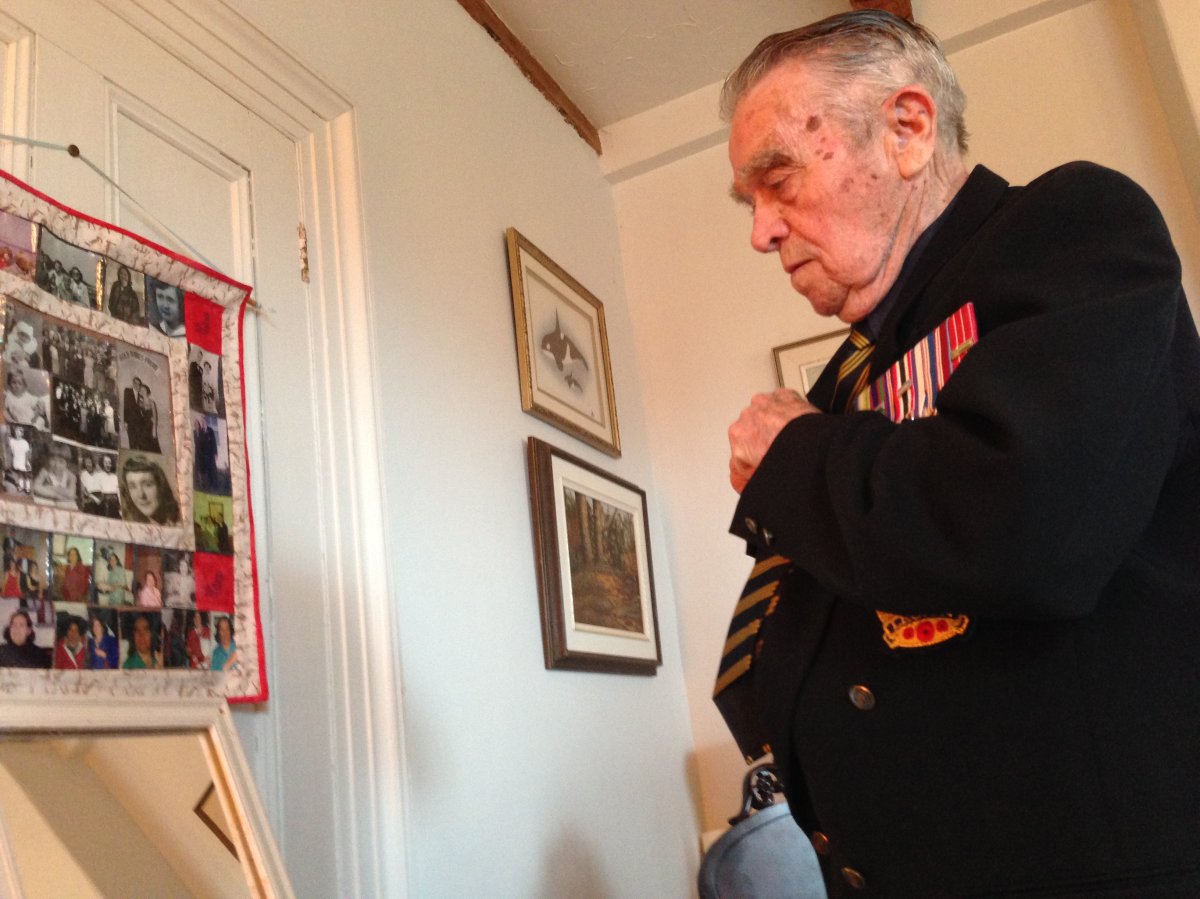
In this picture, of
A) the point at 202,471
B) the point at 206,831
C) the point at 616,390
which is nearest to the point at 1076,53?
the point at 616,390

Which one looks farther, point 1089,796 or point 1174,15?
point 1174,15

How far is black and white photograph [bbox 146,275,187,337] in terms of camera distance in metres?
1.31

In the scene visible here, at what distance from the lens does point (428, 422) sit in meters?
1.91

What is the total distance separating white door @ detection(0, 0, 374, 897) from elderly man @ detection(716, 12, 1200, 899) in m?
0.75

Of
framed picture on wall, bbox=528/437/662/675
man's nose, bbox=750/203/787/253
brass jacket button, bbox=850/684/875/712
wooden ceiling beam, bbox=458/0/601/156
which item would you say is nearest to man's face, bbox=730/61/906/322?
man's nose, bbox=750/203/787/253

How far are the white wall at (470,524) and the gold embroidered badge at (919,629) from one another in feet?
3.01

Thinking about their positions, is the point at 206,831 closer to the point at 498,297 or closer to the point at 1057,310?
the point at 1057,310

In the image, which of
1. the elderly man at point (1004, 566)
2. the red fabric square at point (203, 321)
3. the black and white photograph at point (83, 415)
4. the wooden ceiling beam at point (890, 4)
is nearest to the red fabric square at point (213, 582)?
the black and white photograph at point (83, 415)

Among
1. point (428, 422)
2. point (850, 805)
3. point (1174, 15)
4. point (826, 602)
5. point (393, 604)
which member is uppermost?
point (1174, 15)

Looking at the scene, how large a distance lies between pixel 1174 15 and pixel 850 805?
7.95 feet

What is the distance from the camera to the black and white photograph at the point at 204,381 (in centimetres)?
135

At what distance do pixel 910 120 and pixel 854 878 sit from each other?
752mm

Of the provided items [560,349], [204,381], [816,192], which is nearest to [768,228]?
[816,192]

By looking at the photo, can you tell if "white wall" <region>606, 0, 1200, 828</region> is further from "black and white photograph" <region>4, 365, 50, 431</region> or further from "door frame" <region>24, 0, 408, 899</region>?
"black and white photograph" <region>4, 365, 50, 431</region>
